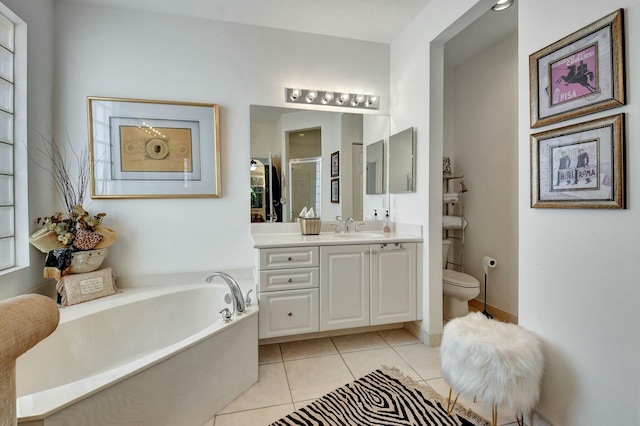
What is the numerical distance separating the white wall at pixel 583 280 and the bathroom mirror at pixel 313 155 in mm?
1446

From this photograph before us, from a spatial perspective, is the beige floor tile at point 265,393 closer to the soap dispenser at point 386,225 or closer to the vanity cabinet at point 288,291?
the vanity cabinet at point 288,291

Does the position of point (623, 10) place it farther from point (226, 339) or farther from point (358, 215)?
point (226, 339)

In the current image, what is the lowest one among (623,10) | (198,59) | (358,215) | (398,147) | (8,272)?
(8,272)

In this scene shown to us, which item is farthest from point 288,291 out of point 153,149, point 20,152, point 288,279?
point 20,152

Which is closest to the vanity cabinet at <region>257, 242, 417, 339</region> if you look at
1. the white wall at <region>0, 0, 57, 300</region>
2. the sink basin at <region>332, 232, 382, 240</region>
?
the sink basin at <region>332, 232, 382, 240</region>

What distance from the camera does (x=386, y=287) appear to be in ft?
7.54

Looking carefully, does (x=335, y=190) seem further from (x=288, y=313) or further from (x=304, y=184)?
(x=288, y=313)

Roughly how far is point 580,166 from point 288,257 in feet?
5.48

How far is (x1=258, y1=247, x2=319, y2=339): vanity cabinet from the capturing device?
2.05 meters

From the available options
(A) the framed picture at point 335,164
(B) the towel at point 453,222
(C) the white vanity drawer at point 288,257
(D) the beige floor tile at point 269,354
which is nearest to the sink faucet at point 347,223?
(A) the framed picture at point 335,164

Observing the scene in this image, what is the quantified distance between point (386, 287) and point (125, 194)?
2.17 meters

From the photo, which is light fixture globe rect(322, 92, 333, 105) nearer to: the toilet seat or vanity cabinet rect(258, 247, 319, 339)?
vanity cabinet rect(258, 247, 319, 339)

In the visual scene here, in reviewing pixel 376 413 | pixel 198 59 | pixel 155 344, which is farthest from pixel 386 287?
pixel 198 59

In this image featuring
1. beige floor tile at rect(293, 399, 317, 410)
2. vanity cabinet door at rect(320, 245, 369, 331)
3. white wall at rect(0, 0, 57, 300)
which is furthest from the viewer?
vanity cabinet door at rect(320, 245, 369, 331)
